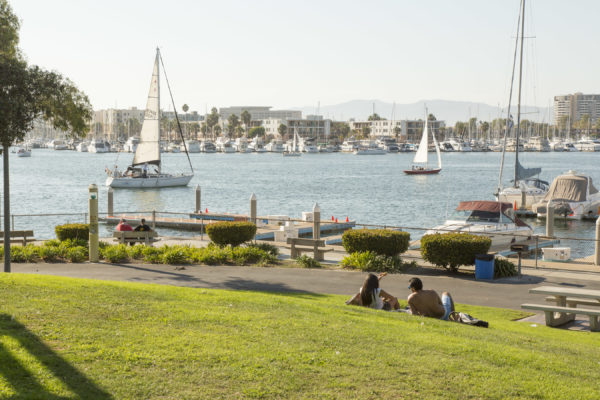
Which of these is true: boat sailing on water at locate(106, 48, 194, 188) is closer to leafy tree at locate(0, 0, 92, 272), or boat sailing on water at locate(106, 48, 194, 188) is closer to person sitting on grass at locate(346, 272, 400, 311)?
leafy tree at locate(0, 0, 92, 272)

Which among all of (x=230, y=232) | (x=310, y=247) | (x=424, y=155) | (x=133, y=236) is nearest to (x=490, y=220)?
(x=310, y=247)

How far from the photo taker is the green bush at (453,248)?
1883 centimetres

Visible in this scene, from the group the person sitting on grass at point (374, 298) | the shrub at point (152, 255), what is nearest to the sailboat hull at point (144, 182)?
the shrub at point (152, 255)

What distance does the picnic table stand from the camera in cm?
1268

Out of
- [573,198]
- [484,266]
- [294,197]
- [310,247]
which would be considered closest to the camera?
[484,266]

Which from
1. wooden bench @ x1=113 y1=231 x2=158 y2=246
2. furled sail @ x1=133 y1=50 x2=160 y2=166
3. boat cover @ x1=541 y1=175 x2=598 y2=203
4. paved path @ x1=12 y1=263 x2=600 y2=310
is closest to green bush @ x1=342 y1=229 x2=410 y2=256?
paved path @ x1=12 y1=263 x2=600 y2=310

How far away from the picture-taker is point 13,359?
7.55m

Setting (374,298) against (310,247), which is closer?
(374,298)

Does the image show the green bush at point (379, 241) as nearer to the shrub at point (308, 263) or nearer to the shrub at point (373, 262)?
the shrub at point (373, 262)

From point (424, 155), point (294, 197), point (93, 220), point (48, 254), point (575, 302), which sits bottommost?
point (294, 197)

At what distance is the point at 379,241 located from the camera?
1994 centimetres

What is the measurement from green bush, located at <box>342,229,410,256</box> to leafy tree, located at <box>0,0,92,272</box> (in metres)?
8.41

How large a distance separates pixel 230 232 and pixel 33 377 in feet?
49.3

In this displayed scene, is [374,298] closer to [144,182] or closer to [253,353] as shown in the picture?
[253,353]
